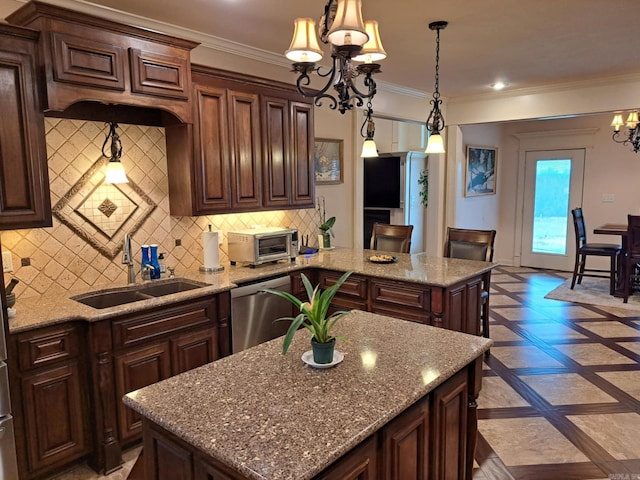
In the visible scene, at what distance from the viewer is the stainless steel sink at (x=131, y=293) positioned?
285cm

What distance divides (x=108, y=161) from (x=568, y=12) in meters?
3.38

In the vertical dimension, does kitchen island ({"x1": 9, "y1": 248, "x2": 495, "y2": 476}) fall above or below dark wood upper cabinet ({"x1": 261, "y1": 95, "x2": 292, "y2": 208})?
below

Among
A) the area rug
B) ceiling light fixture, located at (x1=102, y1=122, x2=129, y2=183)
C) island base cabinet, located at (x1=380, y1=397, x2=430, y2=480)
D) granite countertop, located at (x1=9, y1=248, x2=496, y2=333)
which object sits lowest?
the area rug

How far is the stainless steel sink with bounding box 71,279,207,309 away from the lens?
9.36 ft

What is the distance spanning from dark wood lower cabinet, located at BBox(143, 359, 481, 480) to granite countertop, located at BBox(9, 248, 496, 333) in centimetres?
114

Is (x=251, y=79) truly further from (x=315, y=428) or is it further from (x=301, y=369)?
(x=315, y=428)

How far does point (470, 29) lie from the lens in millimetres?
3416

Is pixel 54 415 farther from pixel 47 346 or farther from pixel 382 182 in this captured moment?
pixel 382 182

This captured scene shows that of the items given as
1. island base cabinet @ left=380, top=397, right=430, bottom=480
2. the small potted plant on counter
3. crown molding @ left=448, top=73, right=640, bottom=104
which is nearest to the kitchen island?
the small potted plant on counter

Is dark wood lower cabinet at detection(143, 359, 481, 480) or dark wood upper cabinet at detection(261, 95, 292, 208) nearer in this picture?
dark wood lower cabinet at detection(143, 359, 481, 480)

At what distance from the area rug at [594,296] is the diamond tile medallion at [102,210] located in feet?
17.6

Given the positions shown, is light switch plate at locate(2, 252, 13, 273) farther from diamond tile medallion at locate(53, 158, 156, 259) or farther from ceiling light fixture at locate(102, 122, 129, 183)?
ceiling light fixture at locate(102, 122, 129, 183)

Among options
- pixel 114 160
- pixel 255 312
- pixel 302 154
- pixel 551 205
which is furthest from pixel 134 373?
pixel 551 205

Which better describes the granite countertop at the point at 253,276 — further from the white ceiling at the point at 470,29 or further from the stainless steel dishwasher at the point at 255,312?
the white ceiling at the point at 470,29
